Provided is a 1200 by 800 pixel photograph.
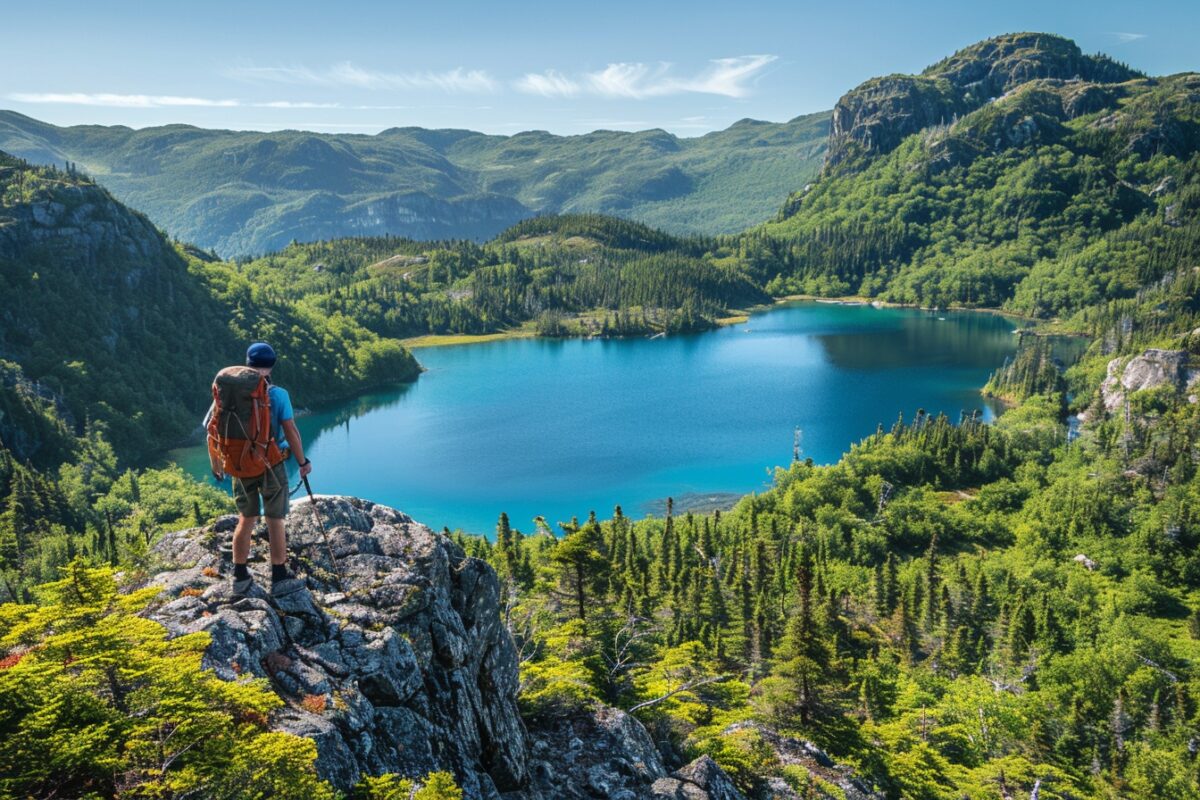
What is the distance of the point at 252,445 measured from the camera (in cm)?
1135

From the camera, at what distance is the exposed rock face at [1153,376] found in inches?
4481

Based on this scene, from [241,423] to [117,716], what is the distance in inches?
175

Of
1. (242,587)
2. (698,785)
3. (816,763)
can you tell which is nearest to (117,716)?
(242,587)

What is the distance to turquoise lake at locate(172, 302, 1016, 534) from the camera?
3536 inches

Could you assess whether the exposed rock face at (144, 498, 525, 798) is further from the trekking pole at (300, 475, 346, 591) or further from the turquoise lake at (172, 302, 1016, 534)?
the turquoise lake at (172, 302, 1016, 534)

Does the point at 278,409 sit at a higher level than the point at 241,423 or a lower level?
higher

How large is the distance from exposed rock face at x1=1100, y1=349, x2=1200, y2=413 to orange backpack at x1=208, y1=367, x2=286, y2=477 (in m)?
131

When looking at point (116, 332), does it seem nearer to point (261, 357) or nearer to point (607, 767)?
point (261, 357)

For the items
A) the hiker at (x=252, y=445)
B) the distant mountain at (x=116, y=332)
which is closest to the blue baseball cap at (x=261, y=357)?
the hiker at (x=252, y=445)

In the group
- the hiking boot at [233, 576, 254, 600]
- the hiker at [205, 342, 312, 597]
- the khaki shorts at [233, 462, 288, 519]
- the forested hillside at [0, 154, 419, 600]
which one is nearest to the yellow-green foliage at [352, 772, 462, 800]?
the hiking boot at [233, 576, 254, 600]

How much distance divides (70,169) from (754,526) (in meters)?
155

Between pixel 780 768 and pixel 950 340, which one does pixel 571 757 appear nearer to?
pixel 780 768

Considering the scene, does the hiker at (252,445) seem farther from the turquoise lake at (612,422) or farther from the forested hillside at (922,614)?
the turquoise lake at (612,422)

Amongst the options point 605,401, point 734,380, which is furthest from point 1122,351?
point 605,401
